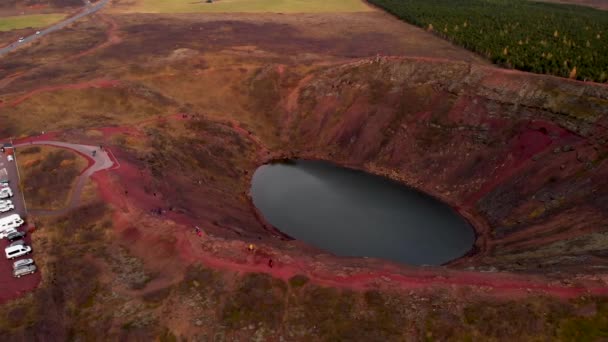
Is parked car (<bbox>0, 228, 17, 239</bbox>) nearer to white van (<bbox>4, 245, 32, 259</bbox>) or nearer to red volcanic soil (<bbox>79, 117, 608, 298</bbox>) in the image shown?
white van (<bbox>4, 245, 32, 259</bbox>)

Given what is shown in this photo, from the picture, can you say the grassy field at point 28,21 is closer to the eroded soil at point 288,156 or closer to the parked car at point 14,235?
the eroded soil at point 288,156

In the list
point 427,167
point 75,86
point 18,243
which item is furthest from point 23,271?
point 427,167

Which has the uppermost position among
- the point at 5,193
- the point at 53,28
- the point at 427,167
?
the point at 53,28

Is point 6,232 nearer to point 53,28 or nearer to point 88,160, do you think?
point 88,160

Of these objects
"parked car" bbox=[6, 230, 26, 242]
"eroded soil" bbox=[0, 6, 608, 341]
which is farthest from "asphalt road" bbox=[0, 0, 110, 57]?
"parked car" bbox=[6, 230, 26, 242]

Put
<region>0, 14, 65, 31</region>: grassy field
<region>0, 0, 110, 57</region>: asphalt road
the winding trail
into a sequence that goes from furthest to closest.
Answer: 1. <region>0, 14, 65, 31</region>: grassy field
2. <region>0, 0, 110, 57</region>: asphalt road
3. the winding trail

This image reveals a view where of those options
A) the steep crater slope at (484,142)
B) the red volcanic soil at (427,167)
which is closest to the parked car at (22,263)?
the red volcanic soil at (427,167)
